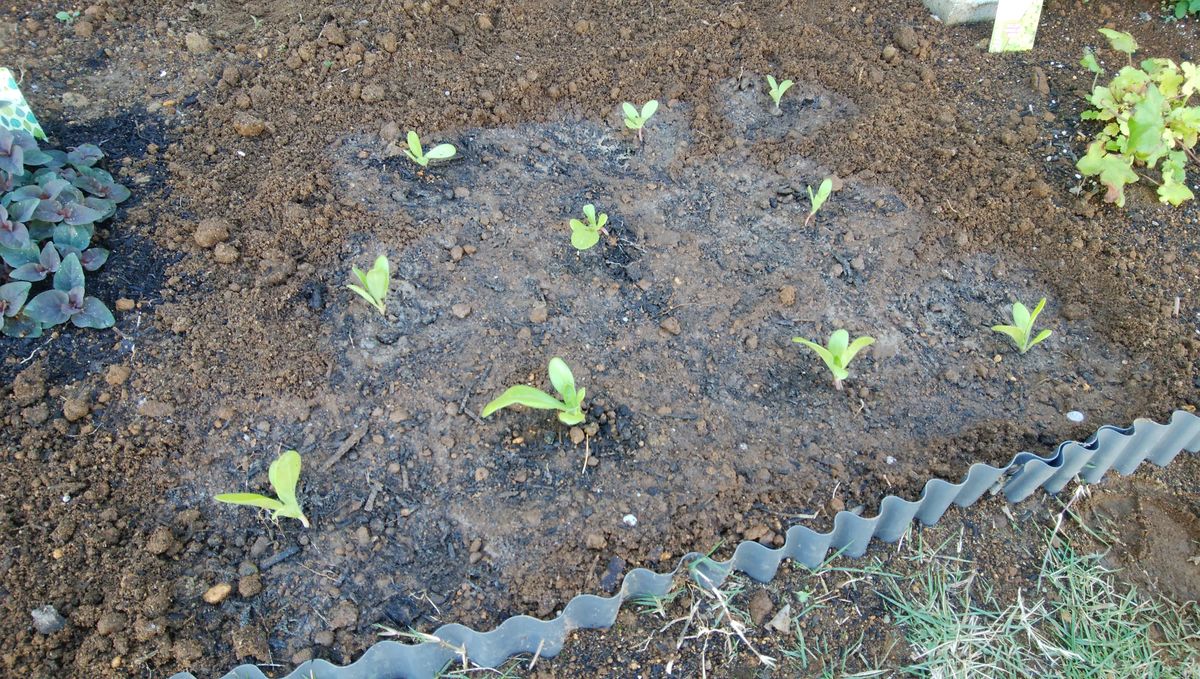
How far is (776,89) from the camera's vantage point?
3.35 metres

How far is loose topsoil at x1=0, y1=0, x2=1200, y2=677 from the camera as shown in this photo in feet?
7.45

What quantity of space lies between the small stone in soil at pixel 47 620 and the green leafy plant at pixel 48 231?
0.93 m

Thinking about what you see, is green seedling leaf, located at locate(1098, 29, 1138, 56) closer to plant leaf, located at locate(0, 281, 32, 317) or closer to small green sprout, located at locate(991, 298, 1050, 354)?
small green sprout, located at locate(991, 298, 1050, 354)

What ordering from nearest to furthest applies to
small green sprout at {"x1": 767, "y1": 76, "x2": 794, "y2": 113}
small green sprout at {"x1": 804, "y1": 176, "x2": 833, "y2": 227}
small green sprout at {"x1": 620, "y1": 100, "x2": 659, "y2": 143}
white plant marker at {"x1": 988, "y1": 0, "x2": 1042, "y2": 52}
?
small green sprout at {"x1": 804, "y1": 176, "x2": 833, "y2": 227}, small green sprout at {"x1": 620, "y1": 100, "x2": 659, "y2": 143}, small green sprout at {"x1": 767, "y1": 76, "x2": 794, "y2": 113}, white plant marker at {"x1": 988, "y1": 0, "x2": 1042, "y2": 52}

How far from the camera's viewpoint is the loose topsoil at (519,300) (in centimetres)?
227

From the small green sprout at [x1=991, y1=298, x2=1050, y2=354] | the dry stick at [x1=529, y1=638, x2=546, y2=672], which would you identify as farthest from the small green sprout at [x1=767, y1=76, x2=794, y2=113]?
the dry stick at [x1=529, y1=638, x2=546, y2=672]

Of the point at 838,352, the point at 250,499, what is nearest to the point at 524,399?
the point at 250,499

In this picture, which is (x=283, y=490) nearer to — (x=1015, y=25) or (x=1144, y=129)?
(x=1144, y=129)

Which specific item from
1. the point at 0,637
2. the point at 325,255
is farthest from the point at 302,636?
the point at 325,255

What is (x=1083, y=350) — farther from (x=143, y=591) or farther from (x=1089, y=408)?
(x=143, y=591)

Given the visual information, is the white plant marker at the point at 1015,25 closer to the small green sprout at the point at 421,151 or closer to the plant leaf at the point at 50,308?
the small green sprout at the point at 421,151

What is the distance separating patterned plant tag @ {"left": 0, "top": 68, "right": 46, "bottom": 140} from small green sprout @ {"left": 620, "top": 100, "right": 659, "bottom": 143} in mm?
2175

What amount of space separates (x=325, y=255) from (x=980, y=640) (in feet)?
7.79

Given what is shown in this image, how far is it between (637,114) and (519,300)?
3.32ft
